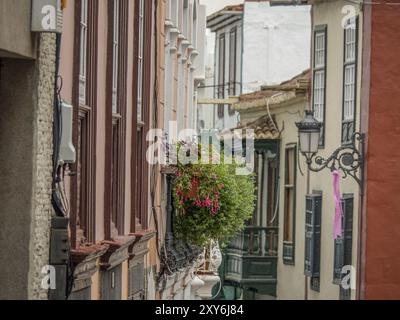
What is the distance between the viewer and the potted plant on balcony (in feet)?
80.6

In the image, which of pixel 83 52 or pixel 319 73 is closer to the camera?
pixel 83 52

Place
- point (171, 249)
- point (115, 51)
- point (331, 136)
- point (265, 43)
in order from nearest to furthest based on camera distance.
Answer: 1. point (115, 51)
2. point (171, 249)
3. point (331, 136)
4. point (265, 43)

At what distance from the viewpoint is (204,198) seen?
2456 cm

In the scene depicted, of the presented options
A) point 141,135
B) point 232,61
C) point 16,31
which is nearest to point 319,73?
point 141,135

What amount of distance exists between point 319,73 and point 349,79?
310 centimetres

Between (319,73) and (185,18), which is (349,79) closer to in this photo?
(319,73)

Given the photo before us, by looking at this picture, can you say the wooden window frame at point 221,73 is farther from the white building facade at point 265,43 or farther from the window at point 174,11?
the window at point 174,11

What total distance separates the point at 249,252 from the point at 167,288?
12552 millimetres

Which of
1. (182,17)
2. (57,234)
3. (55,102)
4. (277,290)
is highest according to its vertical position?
(182,17)

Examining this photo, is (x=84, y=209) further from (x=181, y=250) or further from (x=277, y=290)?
(x=277, y=290)

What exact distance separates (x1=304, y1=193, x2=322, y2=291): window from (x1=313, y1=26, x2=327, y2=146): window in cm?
108

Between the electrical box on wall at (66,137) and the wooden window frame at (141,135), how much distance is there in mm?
6090

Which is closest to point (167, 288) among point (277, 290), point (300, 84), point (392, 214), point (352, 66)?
point (392, 214)

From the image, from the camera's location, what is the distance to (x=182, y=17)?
29.0 m
